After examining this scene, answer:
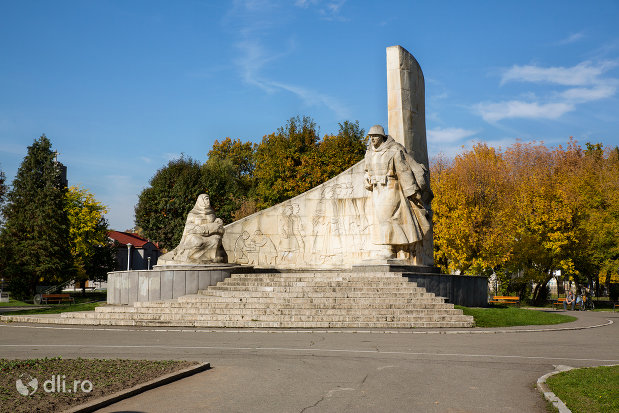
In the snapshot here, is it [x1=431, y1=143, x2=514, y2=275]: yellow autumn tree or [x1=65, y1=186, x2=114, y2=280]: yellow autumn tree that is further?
[x1=65, y1=186, x2=114, y2=280]: yellow autumn tree

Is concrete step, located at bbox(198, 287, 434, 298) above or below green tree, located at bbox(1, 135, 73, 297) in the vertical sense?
below

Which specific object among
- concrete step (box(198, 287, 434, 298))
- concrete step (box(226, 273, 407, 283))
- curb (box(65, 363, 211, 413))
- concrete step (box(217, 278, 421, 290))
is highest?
concrete step (box(226, 273, 407, 283))

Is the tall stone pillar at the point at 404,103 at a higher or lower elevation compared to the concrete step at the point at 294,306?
higher

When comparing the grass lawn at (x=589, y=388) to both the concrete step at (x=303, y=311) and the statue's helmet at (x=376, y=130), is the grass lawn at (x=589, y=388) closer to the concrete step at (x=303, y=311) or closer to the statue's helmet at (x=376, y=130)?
the concrete step at (x=303, y=311)

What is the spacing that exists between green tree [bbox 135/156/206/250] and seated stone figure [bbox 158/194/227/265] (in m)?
22.6

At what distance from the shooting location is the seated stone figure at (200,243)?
71.8 ft

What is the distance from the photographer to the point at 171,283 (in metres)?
20.6

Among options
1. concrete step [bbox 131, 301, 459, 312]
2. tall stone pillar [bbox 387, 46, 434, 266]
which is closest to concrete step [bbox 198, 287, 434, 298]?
concrete step [bbox 131, 301, 459, 312]

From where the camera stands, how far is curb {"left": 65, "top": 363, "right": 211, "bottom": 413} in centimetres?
642

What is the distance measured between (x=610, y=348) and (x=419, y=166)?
34.5 ft

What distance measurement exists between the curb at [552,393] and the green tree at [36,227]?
125 ft

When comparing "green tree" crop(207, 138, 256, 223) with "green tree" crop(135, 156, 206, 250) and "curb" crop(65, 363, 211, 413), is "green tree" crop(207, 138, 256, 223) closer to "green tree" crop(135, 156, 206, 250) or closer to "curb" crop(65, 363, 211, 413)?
"green tree" crop(135, 156, 206, 250)

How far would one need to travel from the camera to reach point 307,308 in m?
17.7

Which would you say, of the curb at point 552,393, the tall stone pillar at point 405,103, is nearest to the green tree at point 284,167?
the tall stone pillar at point 405,103
